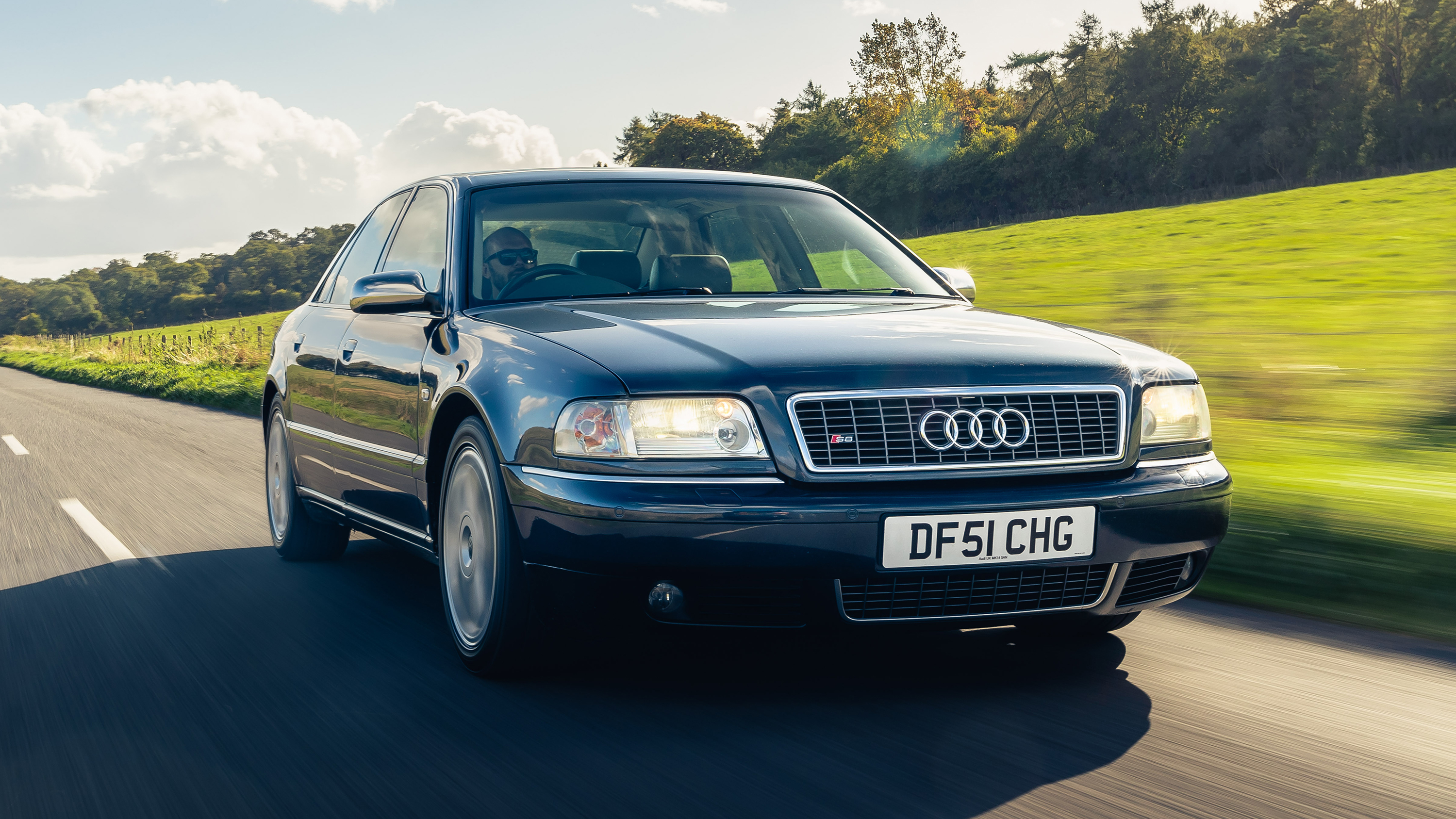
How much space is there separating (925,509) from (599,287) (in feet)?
5.67

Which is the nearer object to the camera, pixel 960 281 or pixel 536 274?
pixel 536 274

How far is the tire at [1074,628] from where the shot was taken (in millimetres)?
4188

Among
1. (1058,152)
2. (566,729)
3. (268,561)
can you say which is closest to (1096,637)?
(566,729)

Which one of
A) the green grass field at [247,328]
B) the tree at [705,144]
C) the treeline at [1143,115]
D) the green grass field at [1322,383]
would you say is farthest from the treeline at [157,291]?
the tree at [705,144]

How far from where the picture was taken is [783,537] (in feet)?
10.5

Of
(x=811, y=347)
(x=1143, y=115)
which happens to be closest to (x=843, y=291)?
(x=811, y=347)

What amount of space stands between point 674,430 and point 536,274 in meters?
1.44

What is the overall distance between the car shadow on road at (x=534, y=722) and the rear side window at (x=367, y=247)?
1.63 metres

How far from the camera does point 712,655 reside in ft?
13.3

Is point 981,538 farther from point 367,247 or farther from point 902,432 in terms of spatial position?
point 367,247

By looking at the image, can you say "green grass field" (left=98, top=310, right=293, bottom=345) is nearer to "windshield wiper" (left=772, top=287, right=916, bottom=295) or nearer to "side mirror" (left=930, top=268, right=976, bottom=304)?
"side mirror" (left=930, top=268, right=976, bottom=304)

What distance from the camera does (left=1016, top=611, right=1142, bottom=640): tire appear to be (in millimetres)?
4188

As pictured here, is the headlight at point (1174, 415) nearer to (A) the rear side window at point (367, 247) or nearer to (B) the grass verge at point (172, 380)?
(A) the rear side window at point (367, 247)

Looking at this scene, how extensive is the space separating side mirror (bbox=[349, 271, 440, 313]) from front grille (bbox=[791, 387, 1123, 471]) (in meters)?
1.68
